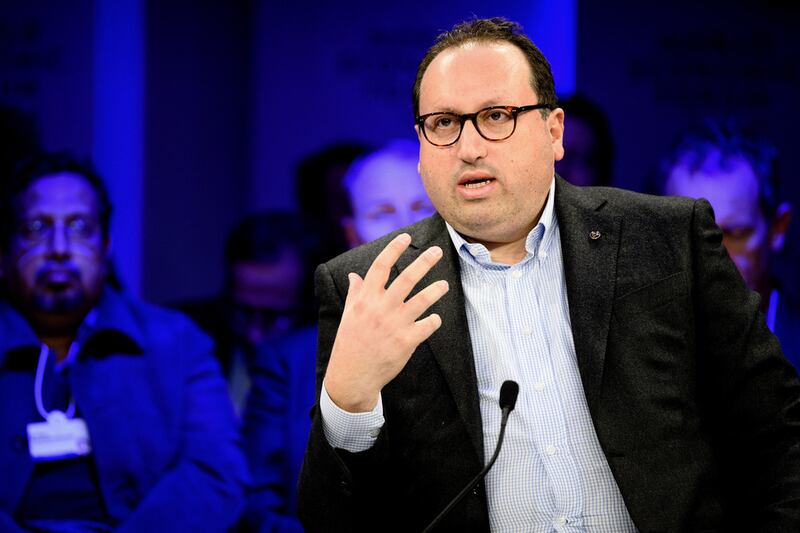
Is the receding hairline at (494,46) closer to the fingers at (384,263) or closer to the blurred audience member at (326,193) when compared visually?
the fingers at (384,263)

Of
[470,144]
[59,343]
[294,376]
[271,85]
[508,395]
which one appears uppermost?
[271,85]

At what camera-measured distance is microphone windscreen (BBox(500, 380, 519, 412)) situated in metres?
1.94

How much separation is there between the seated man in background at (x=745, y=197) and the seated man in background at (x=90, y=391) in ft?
6.98

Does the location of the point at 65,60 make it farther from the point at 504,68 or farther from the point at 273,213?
the point at 504,68

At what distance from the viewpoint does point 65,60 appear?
4.43 m

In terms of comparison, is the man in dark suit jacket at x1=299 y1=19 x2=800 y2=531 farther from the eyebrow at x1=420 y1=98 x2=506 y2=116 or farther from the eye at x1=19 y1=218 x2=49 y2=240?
the eye at x1=19 y1=218 x2=49 y2=240

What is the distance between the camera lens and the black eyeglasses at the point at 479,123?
222cm

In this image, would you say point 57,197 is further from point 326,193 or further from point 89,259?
point 326,193

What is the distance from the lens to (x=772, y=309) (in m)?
3.87

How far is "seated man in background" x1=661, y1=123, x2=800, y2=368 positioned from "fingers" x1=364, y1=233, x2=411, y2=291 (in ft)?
7.77

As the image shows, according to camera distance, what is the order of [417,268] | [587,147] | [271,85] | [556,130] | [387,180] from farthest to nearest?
[271,85]
[387,180]
[587,147]
[556,130]
[417,268]

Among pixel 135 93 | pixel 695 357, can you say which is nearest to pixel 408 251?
pixel 695 357

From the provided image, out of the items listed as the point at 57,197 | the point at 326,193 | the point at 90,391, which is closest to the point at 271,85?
the point at 326,193

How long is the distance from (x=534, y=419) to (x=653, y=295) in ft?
1.26
